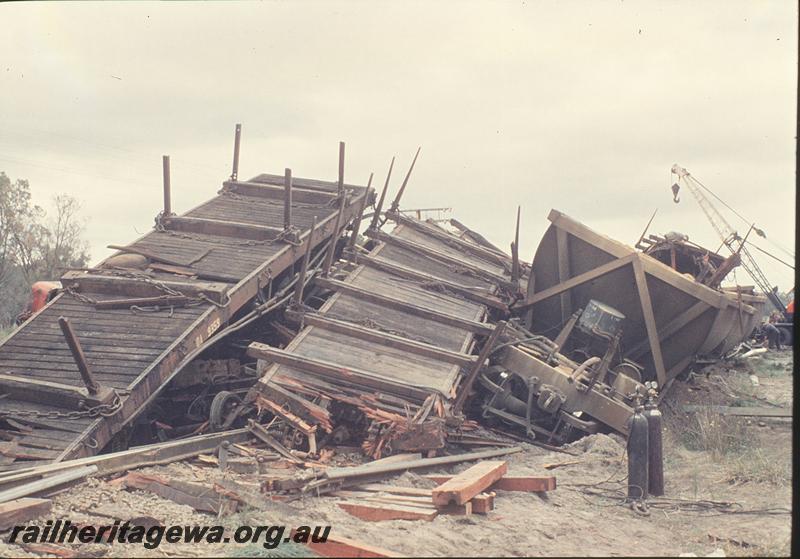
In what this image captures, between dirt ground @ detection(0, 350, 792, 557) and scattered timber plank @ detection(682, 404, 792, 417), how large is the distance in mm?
923

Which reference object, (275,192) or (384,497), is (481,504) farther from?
(275,192)

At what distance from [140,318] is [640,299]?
658cm

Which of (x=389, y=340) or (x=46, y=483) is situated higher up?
(x=389, y=340)

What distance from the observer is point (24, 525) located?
5188mm

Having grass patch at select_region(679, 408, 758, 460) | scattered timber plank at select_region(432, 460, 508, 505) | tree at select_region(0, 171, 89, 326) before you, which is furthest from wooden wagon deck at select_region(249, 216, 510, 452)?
tree at select_region(0, 171, 89, 326)

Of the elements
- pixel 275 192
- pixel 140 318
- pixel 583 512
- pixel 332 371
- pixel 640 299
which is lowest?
pixel 583 512

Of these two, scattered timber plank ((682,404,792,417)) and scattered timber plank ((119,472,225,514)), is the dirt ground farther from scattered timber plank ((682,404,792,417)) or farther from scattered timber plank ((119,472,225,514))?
scattered timber plank ((682,404,792,417))

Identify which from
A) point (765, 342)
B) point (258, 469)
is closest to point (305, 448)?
point (258, 469)

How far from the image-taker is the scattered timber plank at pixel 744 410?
10.0 m

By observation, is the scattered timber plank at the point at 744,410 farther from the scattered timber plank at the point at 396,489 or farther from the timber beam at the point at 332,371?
the scattered timber plank at the point at 396,489

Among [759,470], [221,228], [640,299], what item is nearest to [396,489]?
[759,470]

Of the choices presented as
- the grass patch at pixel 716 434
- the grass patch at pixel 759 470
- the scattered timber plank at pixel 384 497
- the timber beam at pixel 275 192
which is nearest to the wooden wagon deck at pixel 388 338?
the timber beam at pixel 275 192

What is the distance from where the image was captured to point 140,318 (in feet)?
29.4

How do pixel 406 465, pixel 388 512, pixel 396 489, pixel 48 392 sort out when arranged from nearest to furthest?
1. pixel 388 512
2. pixel 396 489
3. pixel 406 465
4. pixel 48 392
